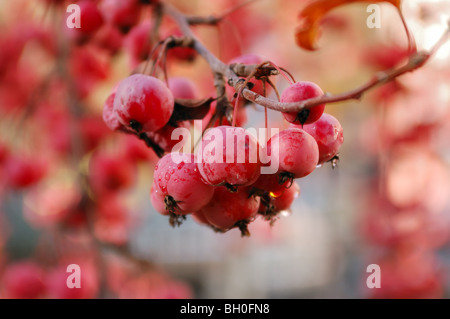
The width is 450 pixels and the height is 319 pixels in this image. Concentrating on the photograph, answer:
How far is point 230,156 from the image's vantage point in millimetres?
549

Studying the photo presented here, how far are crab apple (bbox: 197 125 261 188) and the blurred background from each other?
31 cm

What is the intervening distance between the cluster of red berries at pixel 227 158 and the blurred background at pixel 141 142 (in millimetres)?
238

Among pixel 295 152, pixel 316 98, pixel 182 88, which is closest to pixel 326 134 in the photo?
pixel 295 152

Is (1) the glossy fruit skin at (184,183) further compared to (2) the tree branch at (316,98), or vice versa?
(1) the glossy fruit skin at (184,183)

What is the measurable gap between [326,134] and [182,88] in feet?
1.08

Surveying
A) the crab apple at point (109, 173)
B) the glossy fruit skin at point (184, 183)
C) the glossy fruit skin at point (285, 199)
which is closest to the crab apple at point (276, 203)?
the glossy fruit skin at point (285, 199)

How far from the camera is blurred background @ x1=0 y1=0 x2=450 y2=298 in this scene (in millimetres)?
1439

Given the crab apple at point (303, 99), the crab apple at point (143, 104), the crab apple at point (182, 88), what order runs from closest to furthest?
the crab apple at point (303, 99)
the crab apple at point (143, 104)
the crab apple at point (182, 88)

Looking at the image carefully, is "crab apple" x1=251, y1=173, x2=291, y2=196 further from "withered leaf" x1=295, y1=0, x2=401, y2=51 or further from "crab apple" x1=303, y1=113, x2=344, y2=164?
"withered leaf" x1=295, y1=0, x2=401, y2=51

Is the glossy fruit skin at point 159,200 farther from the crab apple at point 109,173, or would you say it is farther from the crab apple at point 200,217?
the crab apple at point 109,173

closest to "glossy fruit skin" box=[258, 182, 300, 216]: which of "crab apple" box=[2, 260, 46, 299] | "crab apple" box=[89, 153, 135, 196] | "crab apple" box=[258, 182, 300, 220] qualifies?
"crab apple" box=[258, 182, 300, 220]

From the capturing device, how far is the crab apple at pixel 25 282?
1.52m

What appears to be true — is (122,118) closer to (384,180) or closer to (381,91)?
(381,91)

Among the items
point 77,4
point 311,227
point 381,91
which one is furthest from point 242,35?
point 311,227
